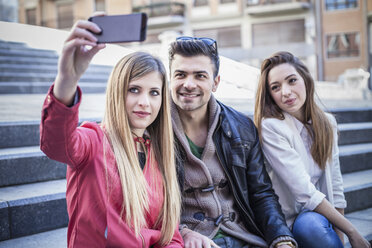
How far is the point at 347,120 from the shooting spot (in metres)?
4.63

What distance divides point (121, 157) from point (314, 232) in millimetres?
1174

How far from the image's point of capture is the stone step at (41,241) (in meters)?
1.96

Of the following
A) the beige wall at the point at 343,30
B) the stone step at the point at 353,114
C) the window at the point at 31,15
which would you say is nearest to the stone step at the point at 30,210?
the stone step at the point at 353,114

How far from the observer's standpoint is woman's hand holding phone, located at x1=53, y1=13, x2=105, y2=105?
1029 millimetres

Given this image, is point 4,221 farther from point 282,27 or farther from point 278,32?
point 282,27

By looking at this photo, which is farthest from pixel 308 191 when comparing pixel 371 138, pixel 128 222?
pixel 371 138

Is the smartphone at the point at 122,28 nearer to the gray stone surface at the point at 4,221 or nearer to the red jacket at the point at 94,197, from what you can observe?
the red jacket at the point at 94,197

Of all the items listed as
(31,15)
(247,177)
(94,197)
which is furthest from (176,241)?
(31,15)

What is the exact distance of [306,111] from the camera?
243 cm

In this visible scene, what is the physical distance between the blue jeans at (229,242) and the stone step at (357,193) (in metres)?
1.44

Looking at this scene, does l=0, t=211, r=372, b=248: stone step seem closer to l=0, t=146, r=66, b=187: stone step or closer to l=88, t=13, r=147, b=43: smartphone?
l=0, t=146, r=66, b=187: stone step

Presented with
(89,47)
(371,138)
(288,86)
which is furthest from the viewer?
(371,138)

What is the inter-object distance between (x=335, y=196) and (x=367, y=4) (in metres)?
23.2

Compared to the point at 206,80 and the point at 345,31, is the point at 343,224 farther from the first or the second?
the point at 345,31
